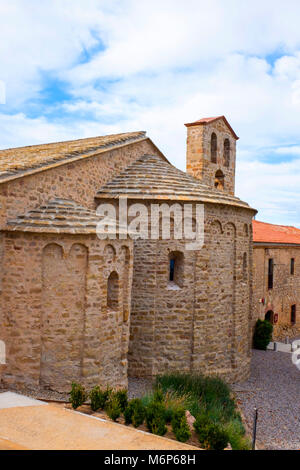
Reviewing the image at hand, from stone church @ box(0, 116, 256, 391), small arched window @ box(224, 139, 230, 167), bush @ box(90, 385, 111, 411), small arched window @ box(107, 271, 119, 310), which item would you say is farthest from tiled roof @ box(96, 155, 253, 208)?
bush @ box(90, 385, 111, 411)

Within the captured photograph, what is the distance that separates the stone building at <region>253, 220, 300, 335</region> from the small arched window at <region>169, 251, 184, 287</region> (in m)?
9.77

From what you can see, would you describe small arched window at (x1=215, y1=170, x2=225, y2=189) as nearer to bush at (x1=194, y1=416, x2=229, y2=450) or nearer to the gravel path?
the gravel path

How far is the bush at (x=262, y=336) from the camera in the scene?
1948 cm

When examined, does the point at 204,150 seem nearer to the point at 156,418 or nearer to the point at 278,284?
the point at 156,418

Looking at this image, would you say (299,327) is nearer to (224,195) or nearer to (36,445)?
(224,195)

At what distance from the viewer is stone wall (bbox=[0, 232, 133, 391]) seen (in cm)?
875

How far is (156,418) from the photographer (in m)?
7.14

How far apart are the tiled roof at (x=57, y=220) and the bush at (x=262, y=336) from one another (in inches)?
504

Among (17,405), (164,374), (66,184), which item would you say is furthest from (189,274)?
(17,405)

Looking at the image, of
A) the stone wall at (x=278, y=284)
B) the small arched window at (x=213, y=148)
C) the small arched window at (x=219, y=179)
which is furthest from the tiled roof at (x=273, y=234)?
the small arched window at (x=213, y=148)

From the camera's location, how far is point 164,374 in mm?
11305

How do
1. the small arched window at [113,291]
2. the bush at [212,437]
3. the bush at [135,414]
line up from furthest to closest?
the small arched window at [113,291] → the bush at [135,414] → the bush at [212,437]

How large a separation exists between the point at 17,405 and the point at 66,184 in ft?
18.2

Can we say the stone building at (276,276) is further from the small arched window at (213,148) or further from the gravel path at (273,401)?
the small arched window at (213,148)
